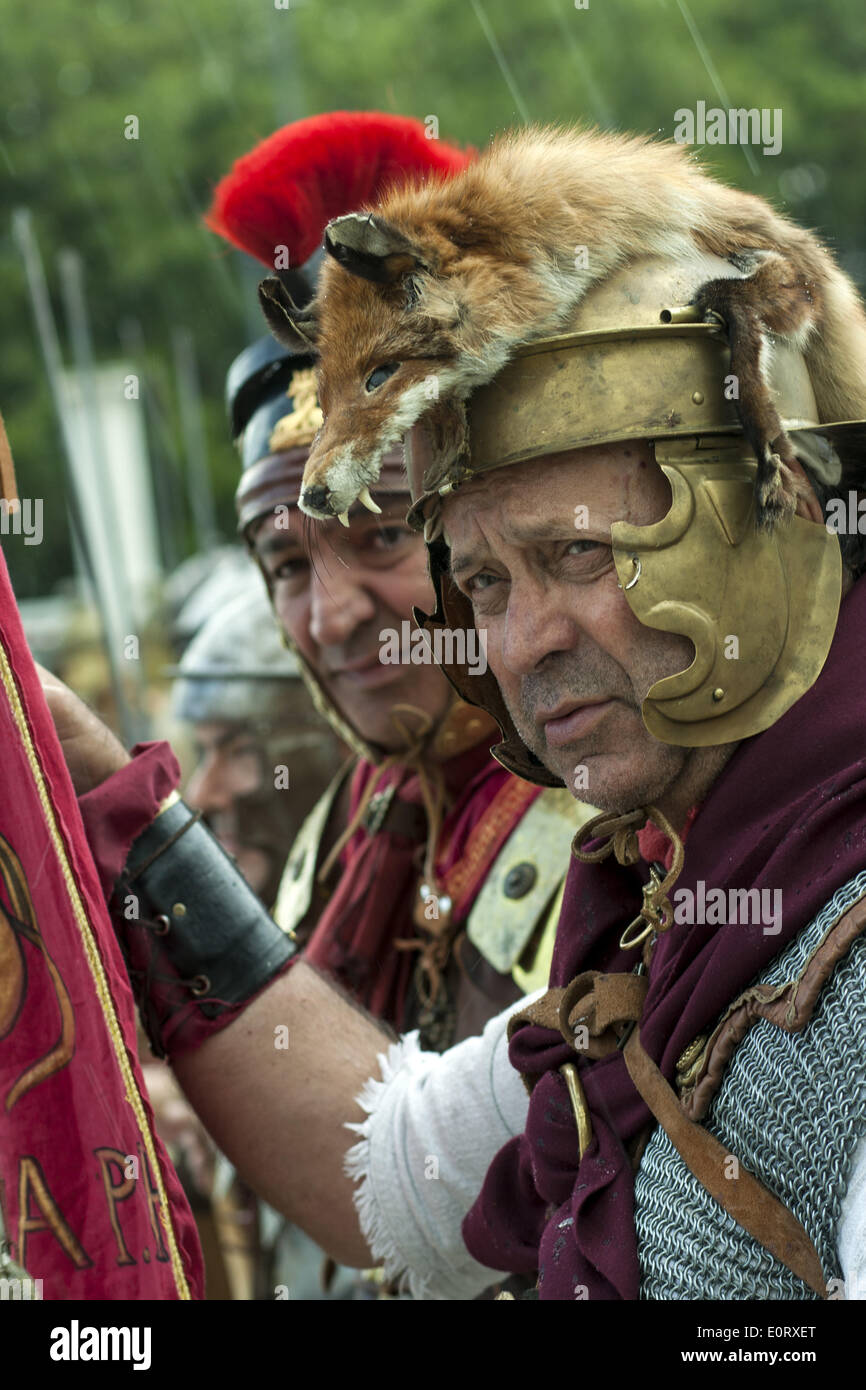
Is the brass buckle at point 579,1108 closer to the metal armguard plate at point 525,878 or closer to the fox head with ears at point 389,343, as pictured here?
the metal armguard plate at point 525,878

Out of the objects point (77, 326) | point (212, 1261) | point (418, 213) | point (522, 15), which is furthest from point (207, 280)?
point (418, 213)

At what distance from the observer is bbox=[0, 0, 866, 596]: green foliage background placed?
19.4 metres

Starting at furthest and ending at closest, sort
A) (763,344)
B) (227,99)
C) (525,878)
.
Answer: (227,99) < (525,878) < (763,344)

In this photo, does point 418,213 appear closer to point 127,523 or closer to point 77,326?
point 77,326

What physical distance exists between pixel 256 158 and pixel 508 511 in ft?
6.17

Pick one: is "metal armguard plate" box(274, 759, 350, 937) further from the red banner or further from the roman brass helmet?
the roman brass helmet

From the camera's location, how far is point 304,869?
13.7ft

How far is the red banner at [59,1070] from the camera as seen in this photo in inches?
84.5

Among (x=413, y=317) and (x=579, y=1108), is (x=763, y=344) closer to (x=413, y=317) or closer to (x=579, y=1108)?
(x=413, y=317)

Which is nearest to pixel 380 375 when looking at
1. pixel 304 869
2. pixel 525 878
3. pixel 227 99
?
pixel 525 878

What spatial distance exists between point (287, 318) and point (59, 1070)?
1.16 m

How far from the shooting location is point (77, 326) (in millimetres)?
9719

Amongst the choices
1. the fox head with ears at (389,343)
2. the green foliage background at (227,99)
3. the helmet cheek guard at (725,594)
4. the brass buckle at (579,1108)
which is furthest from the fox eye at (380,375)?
the green foliage background at (227,99)

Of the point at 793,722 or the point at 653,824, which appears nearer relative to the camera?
the point at 793,722
